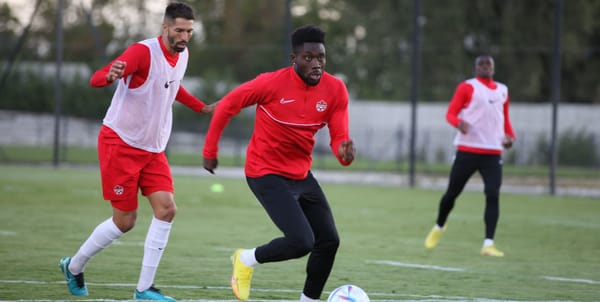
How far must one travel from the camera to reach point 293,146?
23.1 ft

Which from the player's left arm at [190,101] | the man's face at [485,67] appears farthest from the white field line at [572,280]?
Result: the player's left arm at [190,101]

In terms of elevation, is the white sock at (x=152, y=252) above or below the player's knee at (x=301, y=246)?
below

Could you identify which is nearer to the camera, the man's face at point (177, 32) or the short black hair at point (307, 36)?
the short black hair at point (307, 36)

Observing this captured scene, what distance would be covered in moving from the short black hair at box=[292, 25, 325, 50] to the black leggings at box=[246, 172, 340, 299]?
0.97m

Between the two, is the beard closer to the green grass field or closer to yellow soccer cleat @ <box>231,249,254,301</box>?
yellow soccer cleat @ <box>231,249,254,301</box>

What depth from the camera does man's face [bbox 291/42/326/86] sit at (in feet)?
22.4

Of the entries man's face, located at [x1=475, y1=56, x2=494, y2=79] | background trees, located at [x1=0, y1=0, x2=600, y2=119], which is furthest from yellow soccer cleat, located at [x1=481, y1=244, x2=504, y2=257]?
background trees, located at [x1=0, y1=0, x2=600, y2=119]

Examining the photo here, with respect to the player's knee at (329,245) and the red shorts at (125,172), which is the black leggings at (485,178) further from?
the red shorts at (125,172)

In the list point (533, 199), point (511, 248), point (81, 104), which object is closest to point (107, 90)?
point (81, 104)

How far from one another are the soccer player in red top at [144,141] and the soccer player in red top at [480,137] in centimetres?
493

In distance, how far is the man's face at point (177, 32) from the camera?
737 centimetres

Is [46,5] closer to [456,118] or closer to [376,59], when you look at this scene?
[376,59]

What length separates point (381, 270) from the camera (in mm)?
9648

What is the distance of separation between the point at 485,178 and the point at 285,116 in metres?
5.27
